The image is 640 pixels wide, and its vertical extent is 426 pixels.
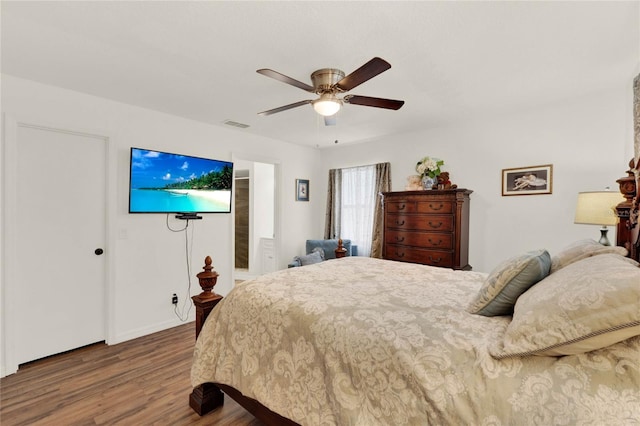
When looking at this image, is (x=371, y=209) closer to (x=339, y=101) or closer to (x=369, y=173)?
(x=369, y=173)

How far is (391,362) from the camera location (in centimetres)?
118

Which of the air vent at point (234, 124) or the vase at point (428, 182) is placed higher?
the air vent at point (234, 124)

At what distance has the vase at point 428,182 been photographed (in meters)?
3.80

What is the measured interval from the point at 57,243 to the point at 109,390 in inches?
58.6

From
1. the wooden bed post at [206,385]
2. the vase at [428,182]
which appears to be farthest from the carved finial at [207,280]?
the vase at [428,182]

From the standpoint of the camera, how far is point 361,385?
1.23m

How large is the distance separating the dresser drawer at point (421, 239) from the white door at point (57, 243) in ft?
10.9

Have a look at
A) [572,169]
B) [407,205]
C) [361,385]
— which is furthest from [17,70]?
[572,169]

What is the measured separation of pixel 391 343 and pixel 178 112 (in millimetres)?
3443

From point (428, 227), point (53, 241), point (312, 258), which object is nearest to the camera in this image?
point (53, 241)

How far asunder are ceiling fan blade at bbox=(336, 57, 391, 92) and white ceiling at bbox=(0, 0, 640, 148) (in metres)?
0.23

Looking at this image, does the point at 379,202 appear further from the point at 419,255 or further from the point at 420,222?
the point at 419,255

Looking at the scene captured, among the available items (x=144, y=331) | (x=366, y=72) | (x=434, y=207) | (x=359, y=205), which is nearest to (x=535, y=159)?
(x=434, y=207)

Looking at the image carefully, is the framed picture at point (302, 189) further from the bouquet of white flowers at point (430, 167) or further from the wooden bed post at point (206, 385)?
the wooden bed post at point (206, 385)
